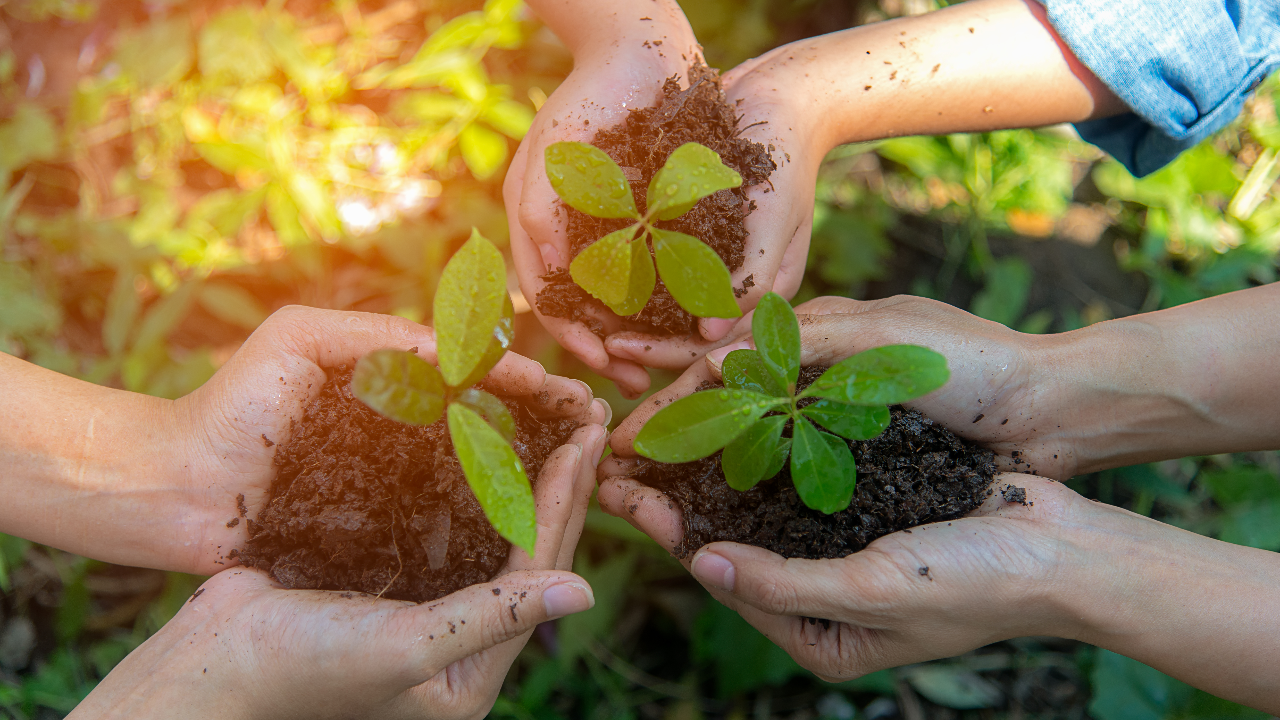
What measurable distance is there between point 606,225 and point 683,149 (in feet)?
1.28

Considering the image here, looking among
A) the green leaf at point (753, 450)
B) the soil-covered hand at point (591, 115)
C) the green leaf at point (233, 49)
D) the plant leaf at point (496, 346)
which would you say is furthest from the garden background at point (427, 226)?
the plant leaf at point (496, 346)

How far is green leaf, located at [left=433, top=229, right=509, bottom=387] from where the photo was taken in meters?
1.10

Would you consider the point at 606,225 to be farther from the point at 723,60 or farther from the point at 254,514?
the point at 723,60

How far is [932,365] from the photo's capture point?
1122 mm

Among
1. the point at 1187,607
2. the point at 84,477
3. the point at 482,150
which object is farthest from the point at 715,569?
the point at 482,150

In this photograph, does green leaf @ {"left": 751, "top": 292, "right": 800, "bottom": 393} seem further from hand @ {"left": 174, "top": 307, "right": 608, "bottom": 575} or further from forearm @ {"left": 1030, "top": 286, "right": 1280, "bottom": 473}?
forearm @ {"left": 1030, "top": 286, "right": 1280, "bottom": 473}

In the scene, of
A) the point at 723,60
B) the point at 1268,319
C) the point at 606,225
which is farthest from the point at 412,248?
the point at 1268,319

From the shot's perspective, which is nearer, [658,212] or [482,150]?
[658,212]

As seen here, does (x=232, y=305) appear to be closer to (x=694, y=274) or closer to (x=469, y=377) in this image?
(x=469, y=377)

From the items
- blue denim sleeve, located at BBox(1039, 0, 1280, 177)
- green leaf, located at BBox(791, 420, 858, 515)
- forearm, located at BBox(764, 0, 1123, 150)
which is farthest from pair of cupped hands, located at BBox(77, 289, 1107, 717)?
blue denim sleeve, located at BBox(1039, 0, 1280, 177)

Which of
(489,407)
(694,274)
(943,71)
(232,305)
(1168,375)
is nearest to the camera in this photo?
(489,407)

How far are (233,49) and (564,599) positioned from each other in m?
2.72

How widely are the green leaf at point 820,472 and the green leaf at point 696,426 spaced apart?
0.10 meters

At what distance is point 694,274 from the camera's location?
1318 mm
